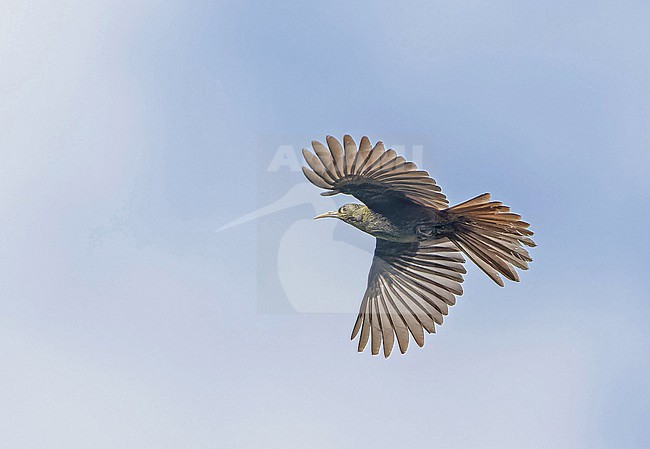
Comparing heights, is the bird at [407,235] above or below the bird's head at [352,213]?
below

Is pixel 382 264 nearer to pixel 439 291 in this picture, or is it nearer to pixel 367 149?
pixel 439 291

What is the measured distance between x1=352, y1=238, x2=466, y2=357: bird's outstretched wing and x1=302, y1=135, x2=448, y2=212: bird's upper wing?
61.2 inches

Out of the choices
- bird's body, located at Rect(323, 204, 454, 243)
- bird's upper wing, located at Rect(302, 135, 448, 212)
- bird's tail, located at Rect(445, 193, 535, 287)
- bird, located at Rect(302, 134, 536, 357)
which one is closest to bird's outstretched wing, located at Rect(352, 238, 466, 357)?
bird, located at Rect(302, 134, 536, 357)

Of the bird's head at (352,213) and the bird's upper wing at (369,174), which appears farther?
the bird's head at (352,213)

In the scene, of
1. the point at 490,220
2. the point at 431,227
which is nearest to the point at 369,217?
the point at 431,227

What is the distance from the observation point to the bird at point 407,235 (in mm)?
11516

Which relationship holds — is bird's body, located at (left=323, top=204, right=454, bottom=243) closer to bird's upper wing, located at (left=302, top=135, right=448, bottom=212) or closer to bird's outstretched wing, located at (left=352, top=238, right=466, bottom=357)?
bird's upper wing, located at (left=302, top=135, right=448, bottom=212)

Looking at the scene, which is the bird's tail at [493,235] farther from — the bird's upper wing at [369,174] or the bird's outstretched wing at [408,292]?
the bird's outstretched wing at [408,292]

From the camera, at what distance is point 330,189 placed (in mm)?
11945

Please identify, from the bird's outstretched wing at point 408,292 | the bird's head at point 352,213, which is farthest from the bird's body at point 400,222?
the bird's outstretched wing at point 408,292

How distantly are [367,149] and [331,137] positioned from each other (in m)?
0.44

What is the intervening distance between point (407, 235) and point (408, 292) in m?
1.21

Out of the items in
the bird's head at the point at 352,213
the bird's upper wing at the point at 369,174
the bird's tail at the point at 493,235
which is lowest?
the bird's tail at the point at 493,235

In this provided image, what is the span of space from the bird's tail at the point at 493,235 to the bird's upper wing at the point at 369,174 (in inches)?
14.1
